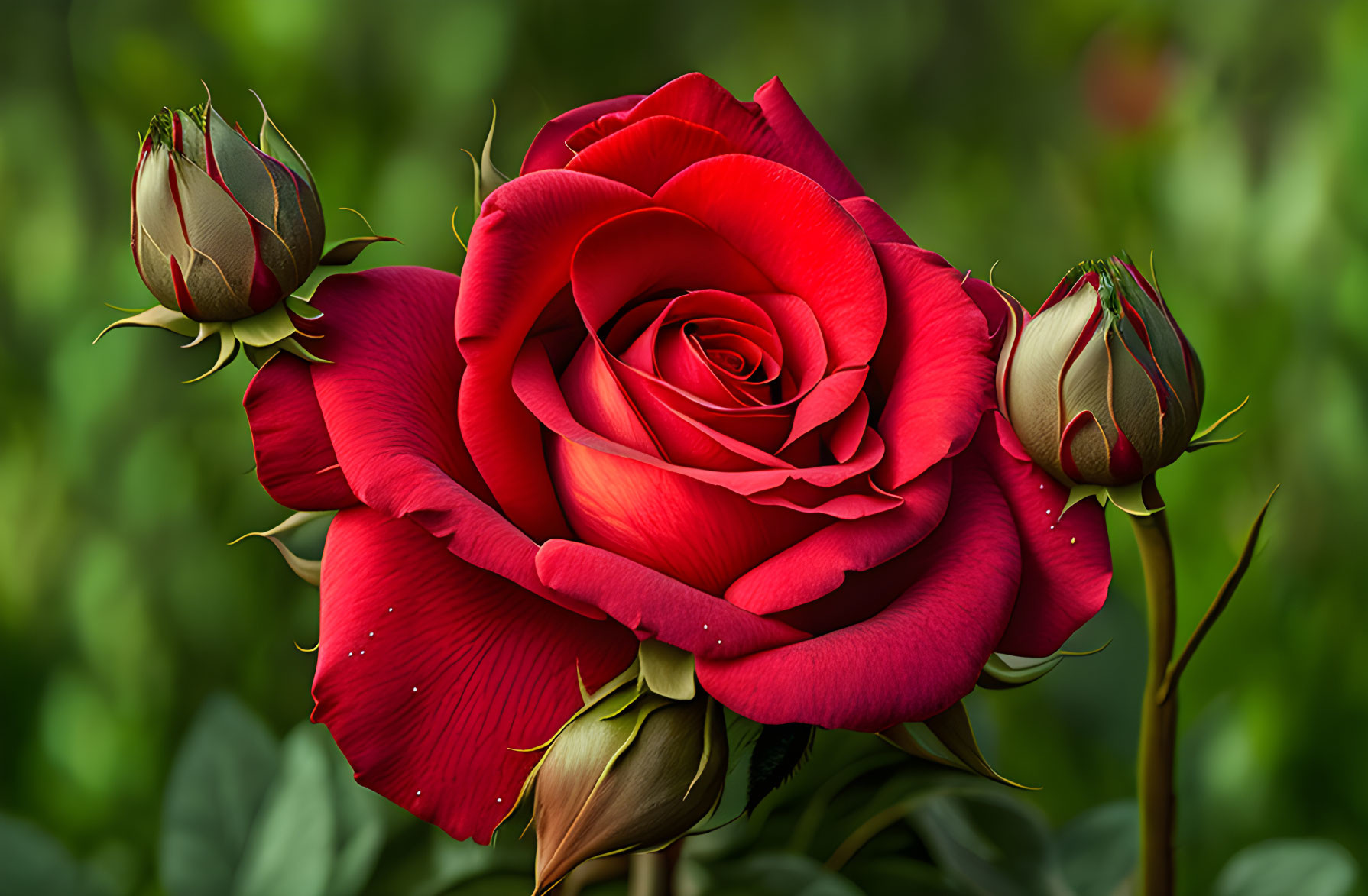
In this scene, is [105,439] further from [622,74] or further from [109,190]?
[622,74]

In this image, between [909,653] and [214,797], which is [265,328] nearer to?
[909,653]

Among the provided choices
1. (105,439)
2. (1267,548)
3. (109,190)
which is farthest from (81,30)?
(1267,548)

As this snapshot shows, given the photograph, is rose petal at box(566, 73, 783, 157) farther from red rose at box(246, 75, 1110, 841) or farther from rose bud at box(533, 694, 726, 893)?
rose bud at box(533, 694, 726, 893)

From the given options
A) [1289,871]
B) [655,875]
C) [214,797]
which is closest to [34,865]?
[214,797]

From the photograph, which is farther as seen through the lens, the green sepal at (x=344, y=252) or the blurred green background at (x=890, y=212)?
the blurred green background at (x=890, y=212)

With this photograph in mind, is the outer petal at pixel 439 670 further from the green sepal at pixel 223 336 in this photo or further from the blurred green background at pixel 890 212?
the blurred green background at pixel 890 212

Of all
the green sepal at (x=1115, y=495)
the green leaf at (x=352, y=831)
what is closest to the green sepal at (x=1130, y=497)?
the green sepal at (x=1115, y=495)
